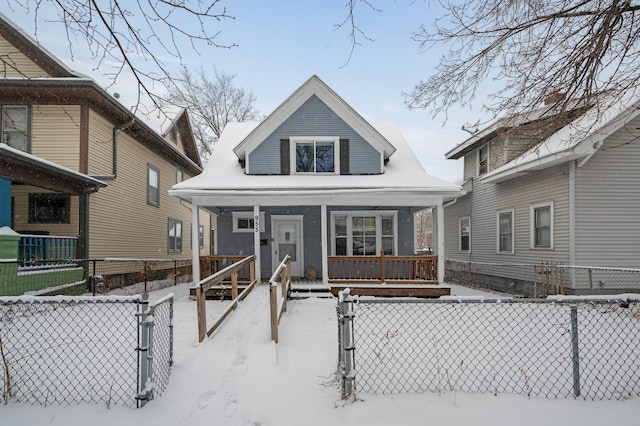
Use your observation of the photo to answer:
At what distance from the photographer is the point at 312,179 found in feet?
33.4

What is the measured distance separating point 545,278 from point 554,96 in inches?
265

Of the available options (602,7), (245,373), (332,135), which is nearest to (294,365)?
(245,373)

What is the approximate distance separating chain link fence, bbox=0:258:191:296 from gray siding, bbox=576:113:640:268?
41.3ft

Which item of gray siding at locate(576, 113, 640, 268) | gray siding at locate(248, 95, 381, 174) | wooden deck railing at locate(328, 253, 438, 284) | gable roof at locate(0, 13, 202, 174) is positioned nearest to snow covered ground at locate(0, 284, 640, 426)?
wooden deck railing at locate(328, 253, 438, 284)

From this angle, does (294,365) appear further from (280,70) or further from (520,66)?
(520,66)

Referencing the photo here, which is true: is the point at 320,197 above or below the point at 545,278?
above

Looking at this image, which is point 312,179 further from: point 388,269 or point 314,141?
point 388,269

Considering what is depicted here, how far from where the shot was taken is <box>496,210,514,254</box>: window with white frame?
1204cm

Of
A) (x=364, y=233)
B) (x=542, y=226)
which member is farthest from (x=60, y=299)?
(x=542, y=226)

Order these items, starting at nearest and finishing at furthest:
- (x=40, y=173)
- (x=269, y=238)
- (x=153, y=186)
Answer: (x=40, y=173), (x=269, y=238), (x=153, y=186)

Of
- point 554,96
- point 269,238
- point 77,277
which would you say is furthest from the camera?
point 269,238

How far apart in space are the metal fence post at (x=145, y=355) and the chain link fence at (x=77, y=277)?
5.71 meters

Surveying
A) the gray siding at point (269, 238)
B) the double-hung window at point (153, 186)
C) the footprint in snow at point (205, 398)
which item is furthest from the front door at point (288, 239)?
the footprint in snow at point (205, 398)

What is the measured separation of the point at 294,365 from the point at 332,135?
803 cm
